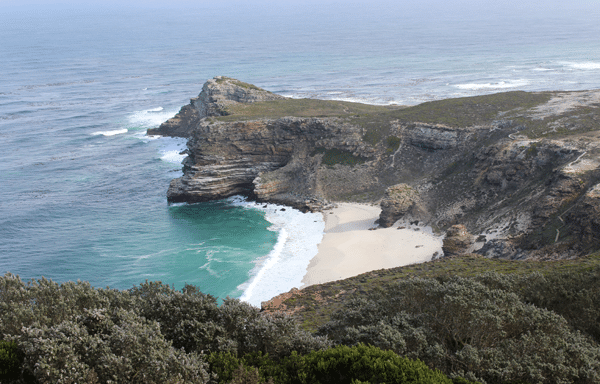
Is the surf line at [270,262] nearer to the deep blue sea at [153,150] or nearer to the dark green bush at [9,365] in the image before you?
the deep blue sea at [153,150]

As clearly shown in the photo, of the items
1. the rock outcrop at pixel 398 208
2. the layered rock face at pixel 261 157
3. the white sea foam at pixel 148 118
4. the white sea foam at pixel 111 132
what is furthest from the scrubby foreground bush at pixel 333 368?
the white sea foam at pixel 148 118

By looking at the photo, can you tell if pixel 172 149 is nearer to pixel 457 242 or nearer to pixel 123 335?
pixel 457 242

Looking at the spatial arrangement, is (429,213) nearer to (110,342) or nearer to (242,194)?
(242,194)

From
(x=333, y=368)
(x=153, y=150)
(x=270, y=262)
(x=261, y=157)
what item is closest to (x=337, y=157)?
(x=261, y=157)

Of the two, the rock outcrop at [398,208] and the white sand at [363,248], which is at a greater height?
the rock outcrop at [398,208]

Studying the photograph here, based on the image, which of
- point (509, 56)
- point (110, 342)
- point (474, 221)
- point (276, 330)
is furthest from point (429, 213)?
point (509, 56)

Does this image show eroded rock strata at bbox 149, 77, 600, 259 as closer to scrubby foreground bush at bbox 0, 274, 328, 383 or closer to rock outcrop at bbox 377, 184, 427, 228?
rock outcrop at bbox 377, 184, 427, 228

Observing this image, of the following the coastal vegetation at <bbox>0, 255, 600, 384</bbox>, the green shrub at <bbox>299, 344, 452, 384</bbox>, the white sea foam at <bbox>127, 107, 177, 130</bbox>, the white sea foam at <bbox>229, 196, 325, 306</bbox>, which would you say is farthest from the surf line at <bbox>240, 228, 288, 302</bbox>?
the white sea foam at <bbox>127, 107, 177, 130</bbox>
